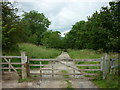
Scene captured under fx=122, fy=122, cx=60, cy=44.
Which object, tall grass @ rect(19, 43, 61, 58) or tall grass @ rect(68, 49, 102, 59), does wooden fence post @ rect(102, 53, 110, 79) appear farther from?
tall grass @ rect(19, 43, 61, 58)

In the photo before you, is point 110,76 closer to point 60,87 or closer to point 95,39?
point 60,87

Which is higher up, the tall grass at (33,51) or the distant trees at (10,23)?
the distant trees at (10,23)

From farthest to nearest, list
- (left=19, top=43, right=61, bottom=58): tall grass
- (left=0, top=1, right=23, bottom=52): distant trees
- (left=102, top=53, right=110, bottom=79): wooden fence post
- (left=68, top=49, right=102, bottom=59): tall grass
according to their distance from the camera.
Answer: (left=68, top=49, right=102, bottom=59): tall grass → (left=19, top=43, right=61, bottom=58): tall grass → (left=0, top=1, right=23, bottom=52): distant trees → (left=102, top=53, right=110, bottom=79): wooden fence post

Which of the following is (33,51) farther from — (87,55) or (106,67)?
(106,67)

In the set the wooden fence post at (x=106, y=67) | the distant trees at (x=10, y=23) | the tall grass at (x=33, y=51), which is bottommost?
the wooden fence post at (x=106, y=67)

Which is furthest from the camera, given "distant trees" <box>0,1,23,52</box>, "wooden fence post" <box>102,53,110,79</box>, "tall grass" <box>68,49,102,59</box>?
"tall grass" <box>68,49,102,59</box>

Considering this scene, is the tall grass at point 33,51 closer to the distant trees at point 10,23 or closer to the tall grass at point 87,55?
the distant trees at point 10,23

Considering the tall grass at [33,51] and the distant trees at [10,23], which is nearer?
the distant trees at [10,23]

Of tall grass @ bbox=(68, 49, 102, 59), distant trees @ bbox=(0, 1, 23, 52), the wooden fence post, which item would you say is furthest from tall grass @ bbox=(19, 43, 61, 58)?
the wooden fence post

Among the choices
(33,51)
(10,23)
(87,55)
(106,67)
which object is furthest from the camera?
(87,55)

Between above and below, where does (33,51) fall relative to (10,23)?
below

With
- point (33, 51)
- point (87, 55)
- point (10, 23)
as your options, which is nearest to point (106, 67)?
point (10, 23)

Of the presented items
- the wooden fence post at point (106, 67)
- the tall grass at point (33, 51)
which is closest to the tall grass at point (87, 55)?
the tall grass at point (33, 51)

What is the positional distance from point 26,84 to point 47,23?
152 feet
